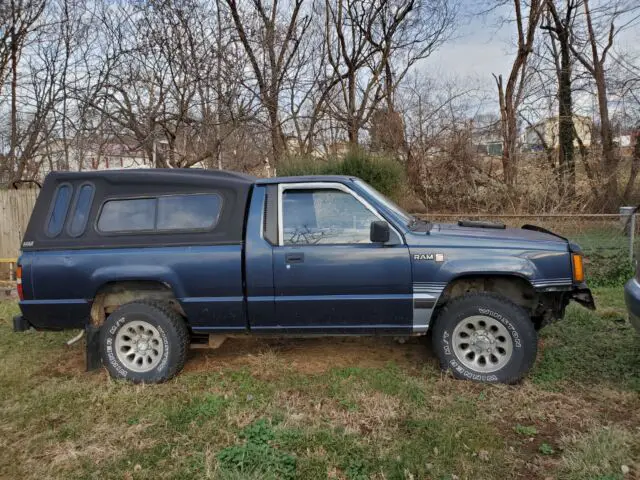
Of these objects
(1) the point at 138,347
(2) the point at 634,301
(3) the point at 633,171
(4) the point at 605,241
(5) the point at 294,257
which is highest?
(3) the point at 633,171

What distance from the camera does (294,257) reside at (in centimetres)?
405

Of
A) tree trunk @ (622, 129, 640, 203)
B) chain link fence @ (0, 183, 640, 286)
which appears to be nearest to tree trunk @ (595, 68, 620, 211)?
tree trunk @ (622, 129, 640, 203)

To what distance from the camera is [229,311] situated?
164 inches

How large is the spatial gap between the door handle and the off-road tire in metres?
1.19

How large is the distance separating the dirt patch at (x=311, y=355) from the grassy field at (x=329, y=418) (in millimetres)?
22

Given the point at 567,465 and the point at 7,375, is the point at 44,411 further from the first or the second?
the point at 567,465

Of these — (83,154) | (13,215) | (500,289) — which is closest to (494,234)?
(500,289)

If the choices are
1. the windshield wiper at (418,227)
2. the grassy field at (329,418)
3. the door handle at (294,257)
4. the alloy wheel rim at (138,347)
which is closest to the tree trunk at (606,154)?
the grassy field at (329,418)

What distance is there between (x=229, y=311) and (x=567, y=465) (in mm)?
2797

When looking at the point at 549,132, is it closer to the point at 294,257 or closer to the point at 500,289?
the point at 500,289

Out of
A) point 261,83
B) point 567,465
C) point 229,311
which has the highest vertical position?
point 261,83

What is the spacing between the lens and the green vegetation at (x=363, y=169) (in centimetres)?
1175

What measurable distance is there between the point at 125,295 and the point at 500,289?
3.63 m

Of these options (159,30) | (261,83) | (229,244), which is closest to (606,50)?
(261,83)
